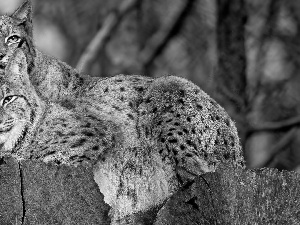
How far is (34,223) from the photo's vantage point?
5.25 m

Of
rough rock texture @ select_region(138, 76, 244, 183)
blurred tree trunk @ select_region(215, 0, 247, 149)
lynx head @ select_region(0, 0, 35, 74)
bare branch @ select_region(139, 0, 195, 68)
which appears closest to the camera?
rough rock texture @ select_region(138, 76, 244, 183)

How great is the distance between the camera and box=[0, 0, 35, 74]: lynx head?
7.96 metres

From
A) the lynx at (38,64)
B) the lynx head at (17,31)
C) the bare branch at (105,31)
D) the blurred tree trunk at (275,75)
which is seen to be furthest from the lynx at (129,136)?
the blurred tree trunk at (275,75)

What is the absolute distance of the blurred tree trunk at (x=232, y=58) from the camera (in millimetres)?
12305

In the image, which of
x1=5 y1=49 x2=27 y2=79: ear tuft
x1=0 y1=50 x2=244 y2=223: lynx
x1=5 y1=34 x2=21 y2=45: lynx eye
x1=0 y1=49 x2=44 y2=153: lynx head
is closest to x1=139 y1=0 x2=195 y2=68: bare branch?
x1=5 y1=34 x2=21 y2=45: lynx eye

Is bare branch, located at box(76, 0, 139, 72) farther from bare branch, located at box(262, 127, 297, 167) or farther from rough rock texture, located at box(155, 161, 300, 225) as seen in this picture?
rough rock texture, located at box(155, 161, 300, 225)

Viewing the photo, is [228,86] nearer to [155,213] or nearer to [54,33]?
[54,33]

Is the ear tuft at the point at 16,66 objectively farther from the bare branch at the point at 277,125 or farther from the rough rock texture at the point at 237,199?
the bare branch at the point at 277,125

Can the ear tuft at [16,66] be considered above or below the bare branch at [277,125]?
below

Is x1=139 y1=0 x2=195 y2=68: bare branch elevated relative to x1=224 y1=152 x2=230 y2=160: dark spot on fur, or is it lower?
elevated

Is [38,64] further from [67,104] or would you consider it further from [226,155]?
[226,155]

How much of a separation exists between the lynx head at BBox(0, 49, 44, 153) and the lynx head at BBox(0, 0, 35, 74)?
3.00ft

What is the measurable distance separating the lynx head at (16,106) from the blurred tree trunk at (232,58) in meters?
5.60

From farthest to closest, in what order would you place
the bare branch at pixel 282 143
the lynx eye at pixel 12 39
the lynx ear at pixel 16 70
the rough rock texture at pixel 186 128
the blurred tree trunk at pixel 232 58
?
the bare branch at pixel 282 143, the blurred tree trunk at pixel 232 58, the lynx eye at pixel 12 39, the rough rock texture at pixel 186 128, the lynx ear at pixel 16 70
